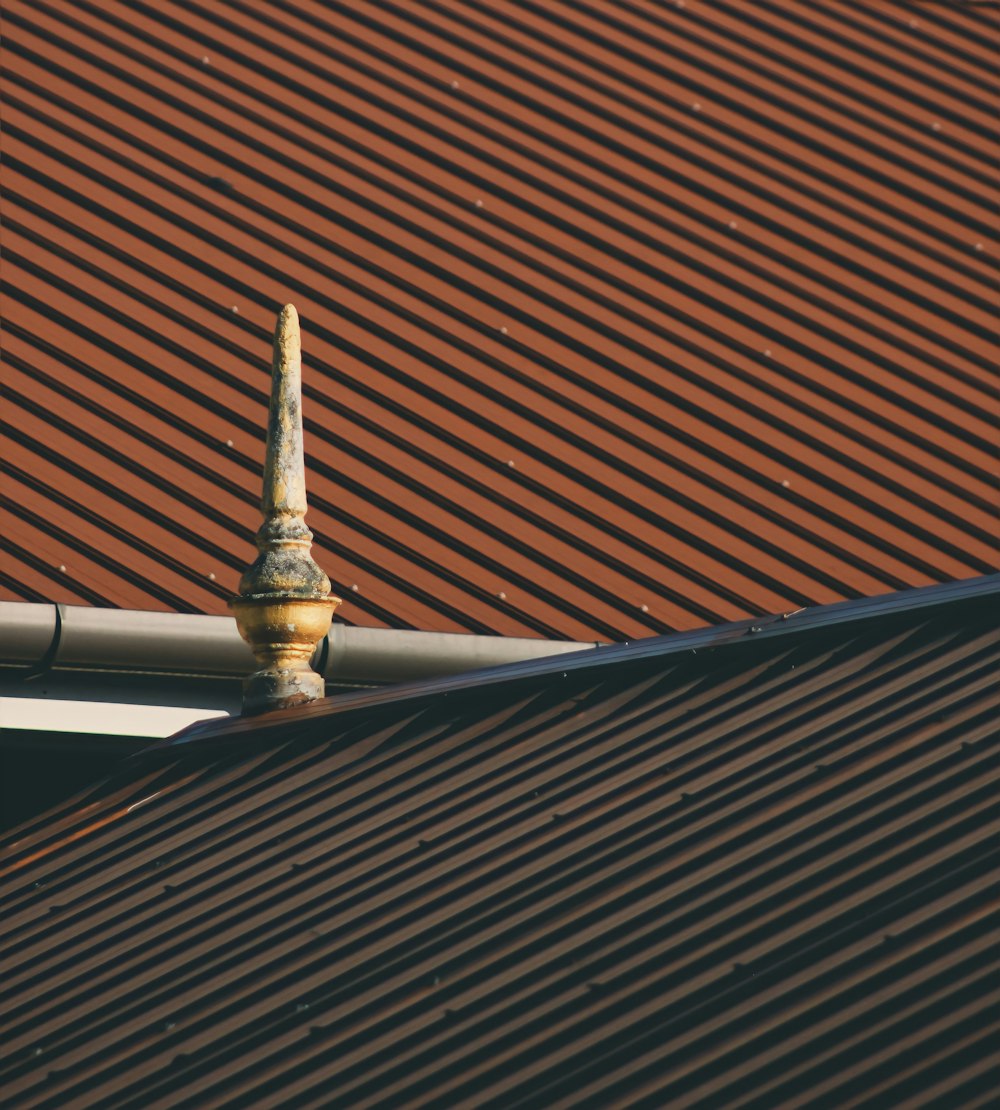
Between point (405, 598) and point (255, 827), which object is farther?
point (405, 598)

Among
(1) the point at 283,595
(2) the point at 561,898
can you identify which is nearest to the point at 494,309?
(1) the point at 283,595

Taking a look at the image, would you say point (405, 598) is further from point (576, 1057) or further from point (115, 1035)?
point (576, 1057)

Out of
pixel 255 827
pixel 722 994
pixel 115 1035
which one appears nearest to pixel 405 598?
pixel 255 827

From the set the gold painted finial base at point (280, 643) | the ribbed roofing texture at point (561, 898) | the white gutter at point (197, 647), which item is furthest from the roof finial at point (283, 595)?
the white gutter at point (197, 647)

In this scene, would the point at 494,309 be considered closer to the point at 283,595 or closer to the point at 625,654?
the point at 283,595

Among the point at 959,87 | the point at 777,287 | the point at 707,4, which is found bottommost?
the point at 777,287

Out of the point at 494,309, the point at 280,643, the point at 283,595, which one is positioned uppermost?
the point at 494,309

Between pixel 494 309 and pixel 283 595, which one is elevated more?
pixel 494 309
